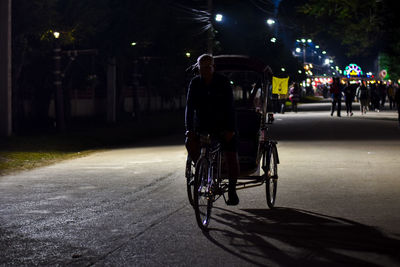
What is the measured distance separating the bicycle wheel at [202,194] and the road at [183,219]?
0.15m

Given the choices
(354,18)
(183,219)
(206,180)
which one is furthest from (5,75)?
(354,18)

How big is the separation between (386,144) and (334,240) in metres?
14.3

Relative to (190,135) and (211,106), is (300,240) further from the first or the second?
(211,106)

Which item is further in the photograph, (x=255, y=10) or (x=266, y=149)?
(x=255, y=10)

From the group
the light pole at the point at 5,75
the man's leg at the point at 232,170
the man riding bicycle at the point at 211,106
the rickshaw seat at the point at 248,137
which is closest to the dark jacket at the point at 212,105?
the man riding bicycle at the point at 211,106

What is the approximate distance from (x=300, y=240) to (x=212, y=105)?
1.93 meters

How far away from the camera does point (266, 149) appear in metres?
Result: 10.5

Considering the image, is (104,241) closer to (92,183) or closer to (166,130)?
(92,183)

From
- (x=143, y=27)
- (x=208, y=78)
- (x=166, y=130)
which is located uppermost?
(x=143, y=27)

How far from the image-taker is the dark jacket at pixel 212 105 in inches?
356

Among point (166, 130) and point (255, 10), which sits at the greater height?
point (255, 10)

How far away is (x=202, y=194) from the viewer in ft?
28.3

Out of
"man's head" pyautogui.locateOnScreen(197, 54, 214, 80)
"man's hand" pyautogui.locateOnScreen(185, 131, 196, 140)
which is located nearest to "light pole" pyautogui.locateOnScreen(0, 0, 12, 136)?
"man's hand" pyautogui.locateOnScreen(185, 131, 196, 140)

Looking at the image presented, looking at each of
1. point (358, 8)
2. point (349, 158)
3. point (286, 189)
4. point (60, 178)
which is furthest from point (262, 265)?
point (358, 8)
